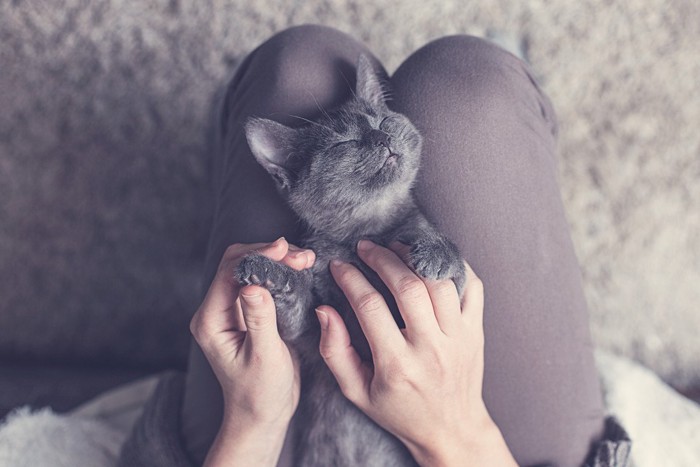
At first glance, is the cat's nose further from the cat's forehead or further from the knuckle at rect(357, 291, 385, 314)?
the knuckle at rect(357, 291, 385, 314)

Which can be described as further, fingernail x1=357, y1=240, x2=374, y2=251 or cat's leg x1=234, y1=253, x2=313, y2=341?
fingernail x1=357, y1=240, x2=374, y2=251

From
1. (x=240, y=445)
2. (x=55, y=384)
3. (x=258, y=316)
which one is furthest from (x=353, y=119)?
(x=55, y=384)

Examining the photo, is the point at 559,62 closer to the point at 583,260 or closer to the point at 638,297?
the point at 583,260

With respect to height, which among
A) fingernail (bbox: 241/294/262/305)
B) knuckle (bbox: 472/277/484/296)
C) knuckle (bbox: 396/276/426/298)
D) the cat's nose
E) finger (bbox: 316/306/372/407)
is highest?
the cat's nose

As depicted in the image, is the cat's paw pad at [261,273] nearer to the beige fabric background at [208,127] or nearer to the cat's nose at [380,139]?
the cat's nose at [380,139]

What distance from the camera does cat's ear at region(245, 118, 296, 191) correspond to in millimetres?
996

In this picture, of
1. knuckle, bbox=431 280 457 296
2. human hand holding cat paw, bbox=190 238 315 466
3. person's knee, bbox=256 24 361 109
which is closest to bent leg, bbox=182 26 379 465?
person's knee, bbox=256 24 361 109

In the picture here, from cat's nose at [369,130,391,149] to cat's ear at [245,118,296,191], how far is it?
0.50 ft

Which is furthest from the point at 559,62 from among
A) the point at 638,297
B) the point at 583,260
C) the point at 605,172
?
the point at 638,297

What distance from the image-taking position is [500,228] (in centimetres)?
102

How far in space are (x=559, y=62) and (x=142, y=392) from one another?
1.47m

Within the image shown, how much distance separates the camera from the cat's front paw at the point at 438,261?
0.90 meters

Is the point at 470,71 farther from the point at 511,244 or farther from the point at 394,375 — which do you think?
the point at 394,375

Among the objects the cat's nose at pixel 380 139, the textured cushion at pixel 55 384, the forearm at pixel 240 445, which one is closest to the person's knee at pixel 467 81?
the cat's nose at pixel 380 139
